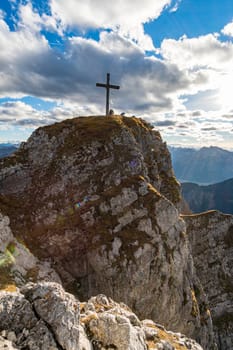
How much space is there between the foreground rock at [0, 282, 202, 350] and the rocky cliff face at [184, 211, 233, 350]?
2492 inches

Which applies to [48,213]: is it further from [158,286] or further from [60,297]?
[60,297]

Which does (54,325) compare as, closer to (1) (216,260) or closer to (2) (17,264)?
(2) (17,264)

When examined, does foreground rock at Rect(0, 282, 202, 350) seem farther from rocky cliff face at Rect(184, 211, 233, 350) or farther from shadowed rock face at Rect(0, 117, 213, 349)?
rocky cliff face at Rect(184, 211, 233, 350)

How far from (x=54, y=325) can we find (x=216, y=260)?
7427cm

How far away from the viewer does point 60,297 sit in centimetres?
1509

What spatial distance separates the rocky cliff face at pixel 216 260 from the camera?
68.8 m

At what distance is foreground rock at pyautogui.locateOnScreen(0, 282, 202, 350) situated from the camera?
42.5ft

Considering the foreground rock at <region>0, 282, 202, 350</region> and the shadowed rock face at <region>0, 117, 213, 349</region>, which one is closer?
the foreground rock at <region>0, 282, 202, 350</region>

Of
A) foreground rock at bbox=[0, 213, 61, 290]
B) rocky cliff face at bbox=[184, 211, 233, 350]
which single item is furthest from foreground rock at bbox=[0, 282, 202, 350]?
rocky cliff face at bbox=[184, 211, 233, 350]

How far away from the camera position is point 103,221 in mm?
37344

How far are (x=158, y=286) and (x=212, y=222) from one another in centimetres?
5066

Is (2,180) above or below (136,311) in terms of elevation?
above

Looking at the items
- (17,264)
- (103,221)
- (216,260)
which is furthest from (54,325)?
(216,260)

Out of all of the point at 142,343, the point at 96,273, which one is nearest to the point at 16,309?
the point at 142,343
